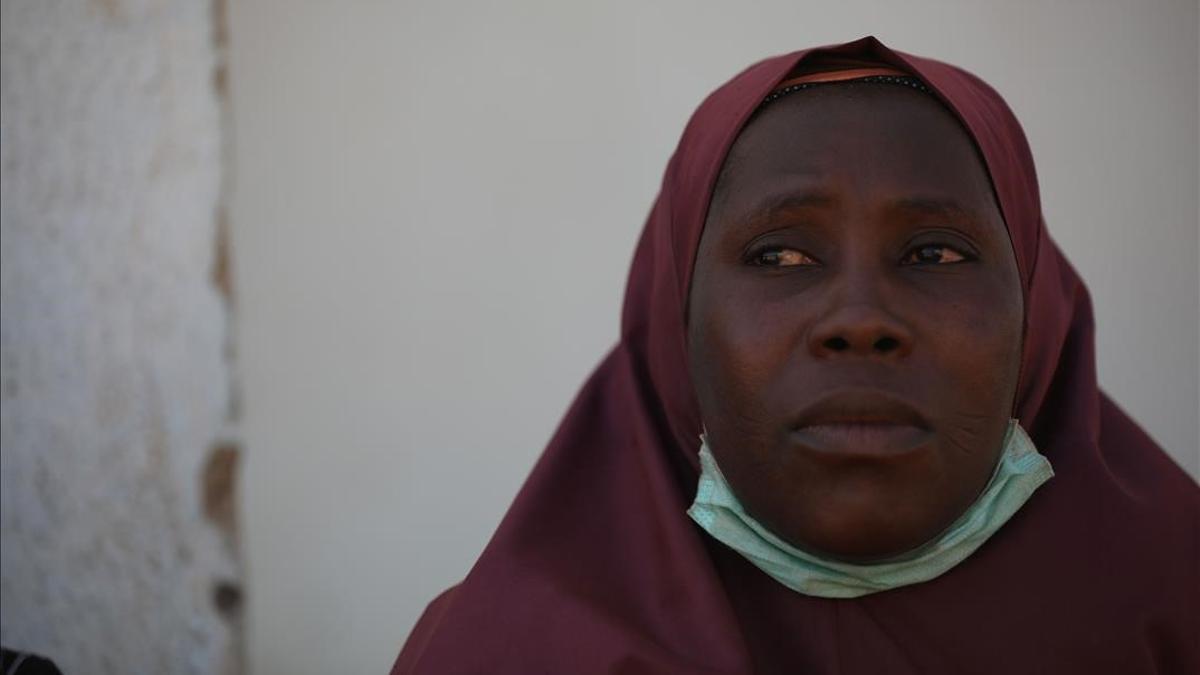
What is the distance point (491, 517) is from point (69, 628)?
117cm

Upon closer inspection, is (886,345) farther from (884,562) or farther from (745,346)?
(884,562)

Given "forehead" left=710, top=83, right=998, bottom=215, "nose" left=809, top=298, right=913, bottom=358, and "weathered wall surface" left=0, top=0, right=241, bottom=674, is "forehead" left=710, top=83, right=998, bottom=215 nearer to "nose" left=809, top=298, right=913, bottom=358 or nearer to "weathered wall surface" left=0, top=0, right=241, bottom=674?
"nose" left=809, top=298, right=913, bottom=358

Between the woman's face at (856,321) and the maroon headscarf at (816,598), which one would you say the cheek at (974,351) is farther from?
the maroon headscarf at (816,598)

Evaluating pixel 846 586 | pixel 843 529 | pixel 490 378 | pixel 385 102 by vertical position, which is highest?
pixel 385 102

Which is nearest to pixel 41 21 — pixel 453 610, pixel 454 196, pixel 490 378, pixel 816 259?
pixel 454 196

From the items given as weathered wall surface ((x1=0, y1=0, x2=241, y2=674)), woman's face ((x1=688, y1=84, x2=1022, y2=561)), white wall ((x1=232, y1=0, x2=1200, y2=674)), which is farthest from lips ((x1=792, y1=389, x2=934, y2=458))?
weathered wall surface ((x1=0, y1=0, x2=241, y2=674))

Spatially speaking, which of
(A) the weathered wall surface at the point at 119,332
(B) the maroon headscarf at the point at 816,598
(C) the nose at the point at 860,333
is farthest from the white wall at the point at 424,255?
(C) the nose at the point at 860,333

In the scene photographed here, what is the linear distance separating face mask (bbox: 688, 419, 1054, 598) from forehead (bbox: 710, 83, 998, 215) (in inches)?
16.2

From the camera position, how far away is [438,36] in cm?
301

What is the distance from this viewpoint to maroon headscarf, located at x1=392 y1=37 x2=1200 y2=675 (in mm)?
1657

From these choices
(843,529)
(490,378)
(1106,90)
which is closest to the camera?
(843,529)

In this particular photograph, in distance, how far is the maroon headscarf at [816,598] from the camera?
65.2 inches

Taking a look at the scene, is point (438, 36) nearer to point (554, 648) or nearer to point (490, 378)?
point (490, 378)

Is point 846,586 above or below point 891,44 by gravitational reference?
below
